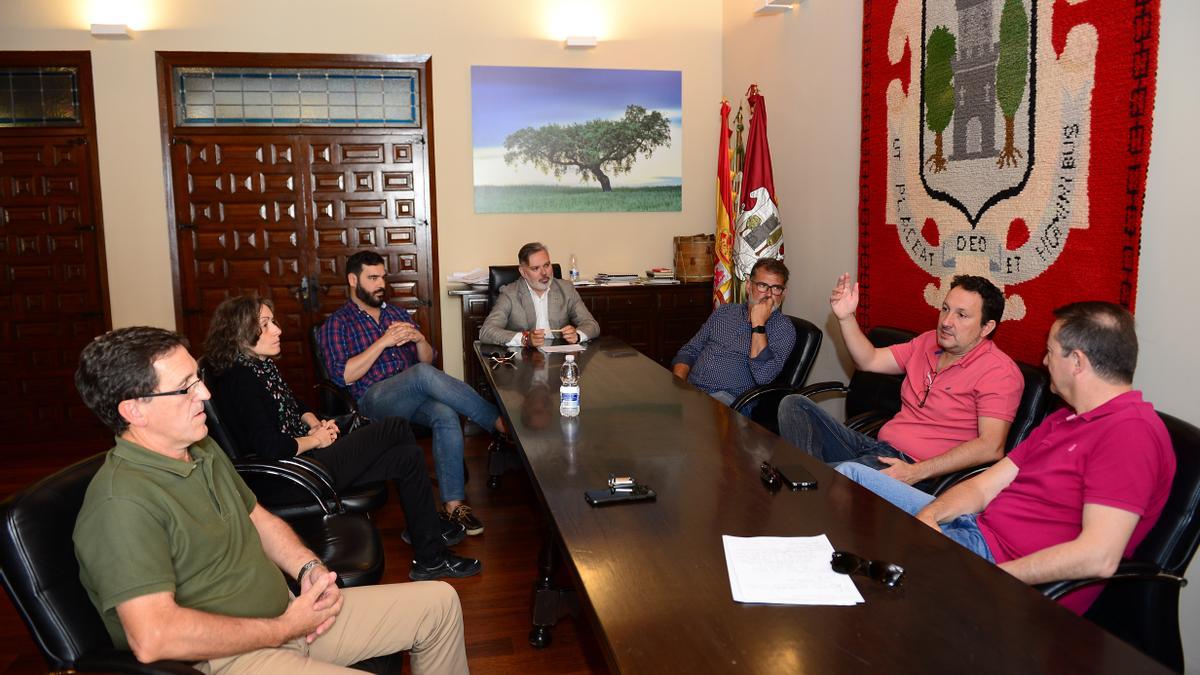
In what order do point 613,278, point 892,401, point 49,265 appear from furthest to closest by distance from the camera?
1. point 613,278
2. point 49,265
3. point 892,401

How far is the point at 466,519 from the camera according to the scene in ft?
12.4

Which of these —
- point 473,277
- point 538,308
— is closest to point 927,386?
point 538,308

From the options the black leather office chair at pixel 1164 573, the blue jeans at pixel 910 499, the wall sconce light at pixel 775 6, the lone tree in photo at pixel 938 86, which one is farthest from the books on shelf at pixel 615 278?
the black leather office chair at pixel 1164 573

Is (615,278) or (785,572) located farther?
(615,278)

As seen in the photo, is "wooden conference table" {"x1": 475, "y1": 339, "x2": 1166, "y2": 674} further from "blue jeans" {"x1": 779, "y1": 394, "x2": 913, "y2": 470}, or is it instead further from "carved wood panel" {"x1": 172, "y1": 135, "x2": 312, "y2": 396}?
"carved wood panel" {"x1": 172, "y1": 135, "x2": 312, "y2": 396}

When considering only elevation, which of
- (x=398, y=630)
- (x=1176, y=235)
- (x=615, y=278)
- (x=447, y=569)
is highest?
(x=1176, y=235)

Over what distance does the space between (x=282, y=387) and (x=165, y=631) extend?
177 cm

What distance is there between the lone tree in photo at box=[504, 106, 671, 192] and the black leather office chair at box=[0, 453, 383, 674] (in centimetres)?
493

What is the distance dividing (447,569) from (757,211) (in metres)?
2.98

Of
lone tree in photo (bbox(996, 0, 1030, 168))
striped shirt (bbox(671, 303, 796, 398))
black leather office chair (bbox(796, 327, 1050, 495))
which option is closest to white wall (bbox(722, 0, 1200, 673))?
black leather office chair (bbox(796, 327, 1050, 495))

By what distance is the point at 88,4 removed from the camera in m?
5.68

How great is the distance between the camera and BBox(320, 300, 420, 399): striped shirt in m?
4.00

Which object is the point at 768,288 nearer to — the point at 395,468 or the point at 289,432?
the point at 395,468

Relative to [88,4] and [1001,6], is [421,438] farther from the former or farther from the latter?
[1001,6]
